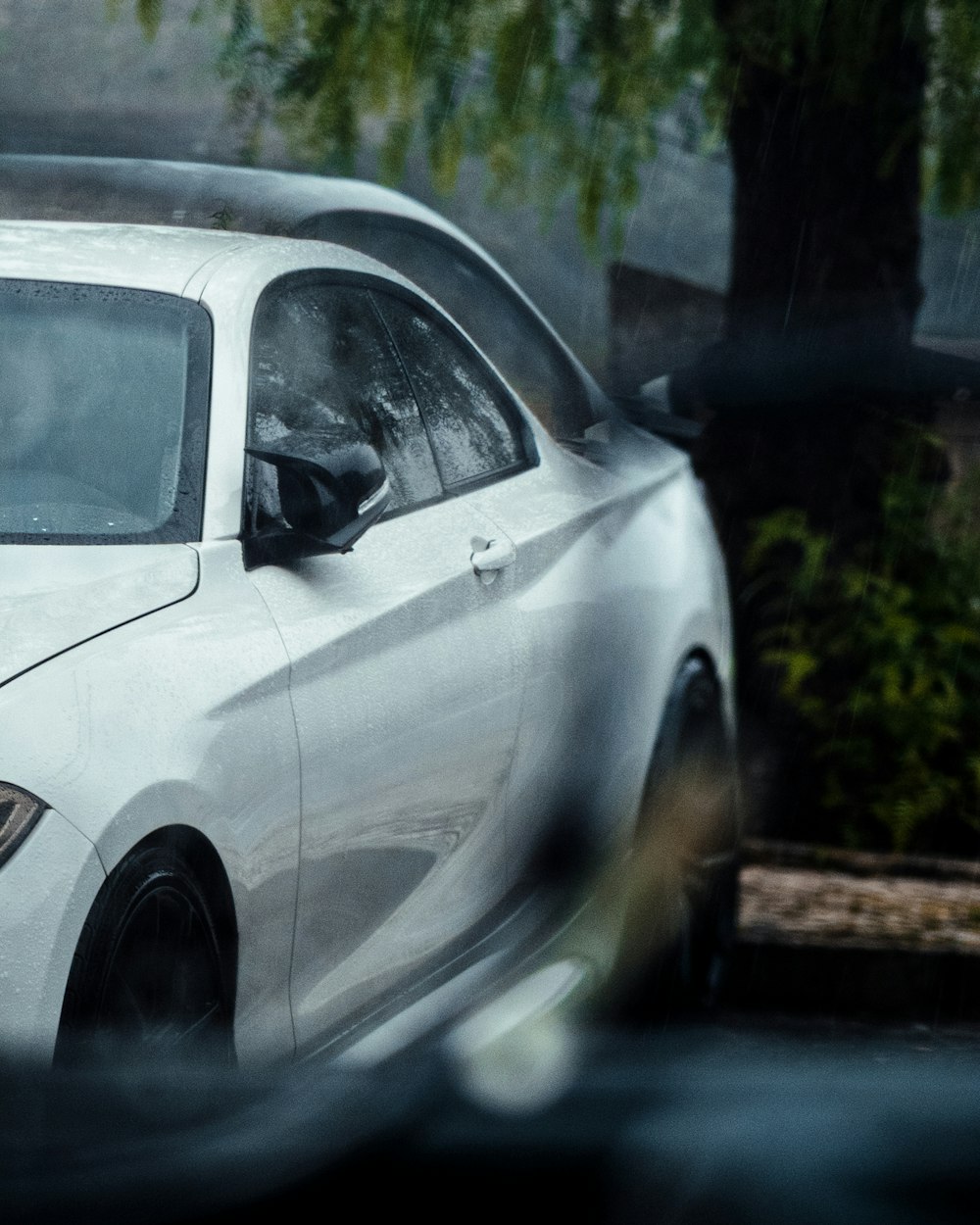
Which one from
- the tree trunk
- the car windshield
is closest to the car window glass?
the car windshield

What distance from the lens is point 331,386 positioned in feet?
9.48

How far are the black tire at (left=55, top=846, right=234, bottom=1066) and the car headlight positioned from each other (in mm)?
125

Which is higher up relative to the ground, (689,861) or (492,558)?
(492,558)

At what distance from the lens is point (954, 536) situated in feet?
19.0

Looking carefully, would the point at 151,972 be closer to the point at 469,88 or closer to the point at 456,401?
the point at 456,401

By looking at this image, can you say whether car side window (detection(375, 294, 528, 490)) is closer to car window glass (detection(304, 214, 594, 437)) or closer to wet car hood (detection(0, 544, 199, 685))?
car window glass (detection(304, 214, 594, 437))

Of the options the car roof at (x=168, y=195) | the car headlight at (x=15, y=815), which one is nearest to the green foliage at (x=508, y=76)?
the car roof at (x=168, y=195)

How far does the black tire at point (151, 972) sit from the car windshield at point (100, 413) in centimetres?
60

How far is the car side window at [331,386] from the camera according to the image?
2725 mm

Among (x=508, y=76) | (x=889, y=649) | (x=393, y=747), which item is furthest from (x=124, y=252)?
(x=889, y=649)

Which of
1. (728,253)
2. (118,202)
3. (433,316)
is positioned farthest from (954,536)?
(118,202)

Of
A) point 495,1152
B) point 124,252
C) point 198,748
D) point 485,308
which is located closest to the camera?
point 495,1152

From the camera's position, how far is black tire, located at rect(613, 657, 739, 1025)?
12.1ft

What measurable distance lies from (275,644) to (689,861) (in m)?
1.86
